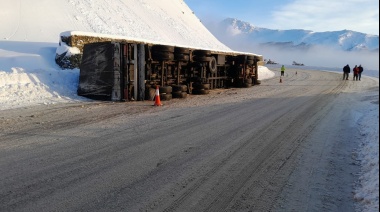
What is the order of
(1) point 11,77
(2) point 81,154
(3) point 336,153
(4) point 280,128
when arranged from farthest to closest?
(1) point 11,77
(4) point 280,128
(3) point 336,153
(2) point 81,154

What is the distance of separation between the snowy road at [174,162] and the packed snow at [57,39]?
0.37m

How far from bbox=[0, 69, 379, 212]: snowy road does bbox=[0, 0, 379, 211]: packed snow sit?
37 centimetres

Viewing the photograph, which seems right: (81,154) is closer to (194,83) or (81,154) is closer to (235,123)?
(235,123)

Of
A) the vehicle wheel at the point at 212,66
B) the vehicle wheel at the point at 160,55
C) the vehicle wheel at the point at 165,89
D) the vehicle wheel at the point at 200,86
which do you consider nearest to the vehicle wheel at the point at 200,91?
the vehicle wheel at the point at 200,86

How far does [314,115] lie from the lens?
32.1ft

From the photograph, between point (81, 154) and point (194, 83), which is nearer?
point (81, 154)

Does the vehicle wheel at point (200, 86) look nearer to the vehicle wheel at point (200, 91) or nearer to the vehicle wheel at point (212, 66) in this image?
the vehicle wheel at point (200, 91)

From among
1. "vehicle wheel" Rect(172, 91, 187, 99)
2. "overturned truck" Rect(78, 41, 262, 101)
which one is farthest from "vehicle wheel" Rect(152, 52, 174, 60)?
"vehicle wheel" Rect(172, 91, 187, 99)

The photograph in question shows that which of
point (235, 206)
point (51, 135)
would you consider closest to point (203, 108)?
point (51, 135)

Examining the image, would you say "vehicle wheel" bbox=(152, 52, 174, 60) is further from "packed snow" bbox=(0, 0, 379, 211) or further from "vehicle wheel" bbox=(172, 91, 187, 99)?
"packed snow" bbox=(0, 0, 379, 211)

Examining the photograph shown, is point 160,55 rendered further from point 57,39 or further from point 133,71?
point 57,39

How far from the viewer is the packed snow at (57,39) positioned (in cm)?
662

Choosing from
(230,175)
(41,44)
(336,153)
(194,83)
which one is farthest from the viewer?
(41,44)

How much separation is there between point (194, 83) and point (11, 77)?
8.19m
